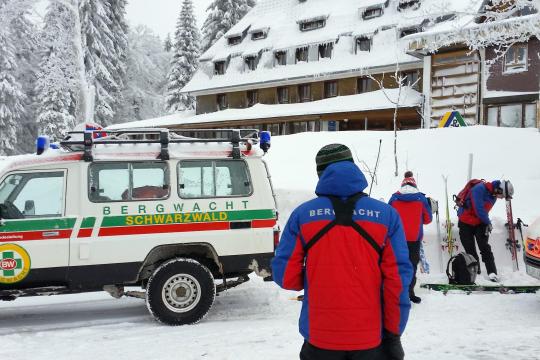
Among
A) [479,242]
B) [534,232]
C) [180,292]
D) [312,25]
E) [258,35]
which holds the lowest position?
[180,292]

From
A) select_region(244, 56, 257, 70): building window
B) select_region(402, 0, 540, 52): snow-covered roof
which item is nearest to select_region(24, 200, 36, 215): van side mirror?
select_region(402, 0, 540, 52): snow-covered roof

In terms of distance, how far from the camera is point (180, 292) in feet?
22.1

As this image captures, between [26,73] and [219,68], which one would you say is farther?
[26,73]

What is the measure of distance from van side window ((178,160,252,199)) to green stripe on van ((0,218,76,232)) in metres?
1.43

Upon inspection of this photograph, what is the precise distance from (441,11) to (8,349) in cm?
1192

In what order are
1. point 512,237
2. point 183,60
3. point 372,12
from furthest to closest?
point 183,60 < point 372,12 < point 512,237

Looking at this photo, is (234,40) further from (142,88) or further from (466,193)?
(466,193)

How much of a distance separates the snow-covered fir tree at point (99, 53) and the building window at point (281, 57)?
A: 1348 cm

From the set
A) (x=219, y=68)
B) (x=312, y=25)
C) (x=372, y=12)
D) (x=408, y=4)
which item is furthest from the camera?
(x=219, y=68)

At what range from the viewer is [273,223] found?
704cm

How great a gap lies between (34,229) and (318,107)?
81.5 feet

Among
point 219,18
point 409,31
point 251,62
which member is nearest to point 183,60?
point 219,18

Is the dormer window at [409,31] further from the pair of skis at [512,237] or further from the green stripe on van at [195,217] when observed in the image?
the green stripe on van at [195,217]

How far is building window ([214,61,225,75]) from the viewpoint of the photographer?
127 ft
